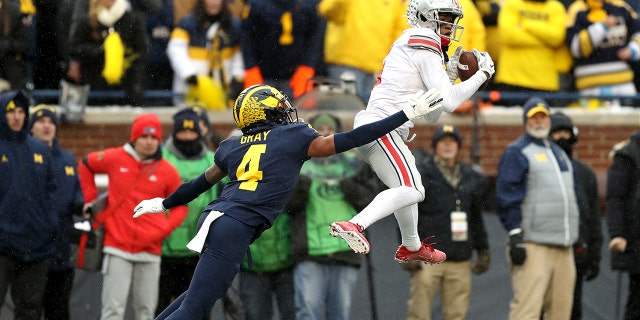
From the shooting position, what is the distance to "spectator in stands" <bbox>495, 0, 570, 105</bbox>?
46.2 feet

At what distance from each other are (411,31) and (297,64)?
424 centimetres

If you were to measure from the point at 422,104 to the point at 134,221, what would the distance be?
361 cm

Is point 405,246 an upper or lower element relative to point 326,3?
lower

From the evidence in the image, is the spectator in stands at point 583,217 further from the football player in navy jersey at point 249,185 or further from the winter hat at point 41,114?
the winter hat at point 41,114

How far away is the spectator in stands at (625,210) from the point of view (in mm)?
12273

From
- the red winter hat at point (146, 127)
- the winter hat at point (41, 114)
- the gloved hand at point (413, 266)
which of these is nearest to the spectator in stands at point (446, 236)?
the gloved hand at point (413, 266)

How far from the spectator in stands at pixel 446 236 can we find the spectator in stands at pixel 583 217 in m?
1.02

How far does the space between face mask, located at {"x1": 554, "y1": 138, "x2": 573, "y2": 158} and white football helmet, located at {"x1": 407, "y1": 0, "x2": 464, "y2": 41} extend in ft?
11.4

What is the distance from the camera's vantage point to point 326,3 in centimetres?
1362

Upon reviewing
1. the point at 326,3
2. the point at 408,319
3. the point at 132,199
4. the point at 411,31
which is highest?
the point at 326,3

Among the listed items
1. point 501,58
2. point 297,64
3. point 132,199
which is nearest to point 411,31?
point 132,199

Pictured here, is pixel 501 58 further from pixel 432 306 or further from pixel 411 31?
pixel 411 31

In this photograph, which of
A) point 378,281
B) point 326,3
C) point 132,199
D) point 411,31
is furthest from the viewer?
point 326,3

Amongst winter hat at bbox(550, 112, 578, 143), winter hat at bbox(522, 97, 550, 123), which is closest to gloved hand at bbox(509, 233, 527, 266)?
winter hat at bbox(522, 97, 550, 123)
